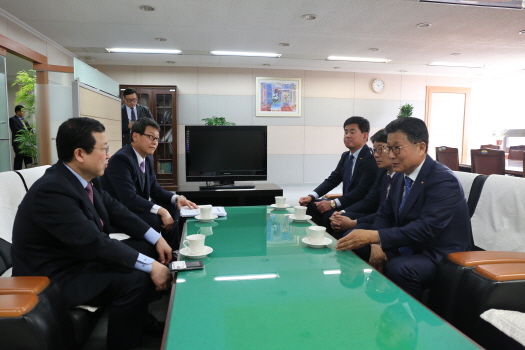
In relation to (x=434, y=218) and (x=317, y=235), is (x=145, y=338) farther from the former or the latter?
(x=434, y=218)

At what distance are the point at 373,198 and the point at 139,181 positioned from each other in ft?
5.93

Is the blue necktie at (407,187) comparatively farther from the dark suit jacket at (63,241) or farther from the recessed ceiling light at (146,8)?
the recessed ceiling light at (146,8)

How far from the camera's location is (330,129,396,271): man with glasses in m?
2.33

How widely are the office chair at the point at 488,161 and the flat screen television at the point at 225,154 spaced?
2.68m

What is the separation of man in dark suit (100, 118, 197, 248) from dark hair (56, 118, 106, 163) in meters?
0.94

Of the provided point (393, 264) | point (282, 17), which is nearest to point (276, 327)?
point (393, 264)

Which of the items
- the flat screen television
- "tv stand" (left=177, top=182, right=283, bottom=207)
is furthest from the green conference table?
the flat screen television

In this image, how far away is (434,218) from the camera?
164 centimetres

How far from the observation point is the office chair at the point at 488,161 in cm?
405

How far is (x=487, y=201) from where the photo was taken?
1.95 m

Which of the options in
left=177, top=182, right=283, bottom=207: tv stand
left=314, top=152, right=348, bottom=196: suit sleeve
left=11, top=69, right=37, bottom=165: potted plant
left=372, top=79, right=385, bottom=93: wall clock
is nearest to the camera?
left=314, top=152, right=348, bottom=196: suit sleeve

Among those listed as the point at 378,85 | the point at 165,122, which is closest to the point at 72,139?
the point at 165,122

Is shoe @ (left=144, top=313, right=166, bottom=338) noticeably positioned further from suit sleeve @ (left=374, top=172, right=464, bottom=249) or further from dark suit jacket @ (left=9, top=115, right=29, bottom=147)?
dark suit jacket @ (left=9, top=115, right=29, bottom=147)

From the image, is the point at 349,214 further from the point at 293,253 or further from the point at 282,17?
the point at 282,17
